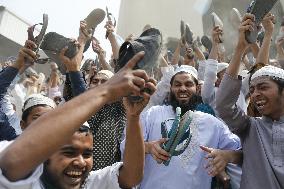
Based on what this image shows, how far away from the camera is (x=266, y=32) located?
385 cm

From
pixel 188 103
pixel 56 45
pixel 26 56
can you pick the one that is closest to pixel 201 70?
pixel 188 103

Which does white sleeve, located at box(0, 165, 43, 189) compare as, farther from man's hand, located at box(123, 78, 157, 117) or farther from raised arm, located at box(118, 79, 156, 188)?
raised arm, located at box(118, 79, 156, 188)

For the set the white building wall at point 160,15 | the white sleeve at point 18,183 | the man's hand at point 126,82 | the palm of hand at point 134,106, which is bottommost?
the white sleeve at point 18,183

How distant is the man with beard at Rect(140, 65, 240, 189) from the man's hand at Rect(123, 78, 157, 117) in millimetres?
922

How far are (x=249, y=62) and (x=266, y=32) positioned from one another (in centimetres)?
205

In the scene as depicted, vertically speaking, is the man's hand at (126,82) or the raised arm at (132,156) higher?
the man's hand at (126,82)

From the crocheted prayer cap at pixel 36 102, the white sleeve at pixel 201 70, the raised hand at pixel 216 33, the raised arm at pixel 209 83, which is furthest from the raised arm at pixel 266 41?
the crocheted prayer cap at pixel 36 102

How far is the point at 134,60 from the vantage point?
143 centimetres

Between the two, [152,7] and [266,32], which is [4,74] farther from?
[152,7]

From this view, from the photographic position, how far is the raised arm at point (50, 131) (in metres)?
1.15

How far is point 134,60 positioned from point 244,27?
150 cm

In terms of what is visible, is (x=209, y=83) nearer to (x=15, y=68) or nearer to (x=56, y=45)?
(x=56, y=45)

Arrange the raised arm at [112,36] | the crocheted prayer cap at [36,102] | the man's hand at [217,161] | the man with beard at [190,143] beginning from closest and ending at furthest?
the man's hand at [217,161]
the man with beard at [190,143]
the crocheted prayer cap at [36,102]
the raised arm at [112,36]

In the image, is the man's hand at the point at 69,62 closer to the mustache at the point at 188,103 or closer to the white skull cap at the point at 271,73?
the mustache at the point at 188,103
